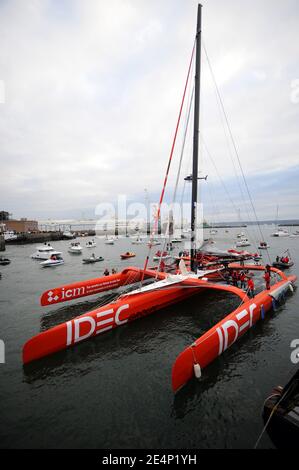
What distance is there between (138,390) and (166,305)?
493 cm

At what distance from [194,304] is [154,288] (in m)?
2.73

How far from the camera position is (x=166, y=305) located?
964 cm

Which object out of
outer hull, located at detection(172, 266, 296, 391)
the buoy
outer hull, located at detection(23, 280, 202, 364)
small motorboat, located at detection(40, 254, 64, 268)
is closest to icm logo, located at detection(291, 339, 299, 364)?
outer hull, located at detection(172, 266, 296, 391)

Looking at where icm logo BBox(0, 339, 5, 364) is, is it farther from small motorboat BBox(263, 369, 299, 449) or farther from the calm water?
small motorboat BBox(263, 369, 299, 449)

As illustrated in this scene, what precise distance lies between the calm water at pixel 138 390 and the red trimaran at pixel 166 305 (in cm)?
38

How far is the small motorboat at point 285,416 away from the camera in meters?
3.08

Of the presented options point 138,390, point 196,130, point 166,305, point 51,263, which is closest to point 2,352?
point 138,390

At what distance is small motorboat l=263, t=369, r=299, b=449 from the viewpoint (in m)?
3.08

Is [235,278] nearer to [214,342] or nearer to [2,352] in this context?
[214,342]

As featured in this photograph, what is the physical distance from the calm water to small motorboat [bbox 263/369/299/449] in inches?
17.5

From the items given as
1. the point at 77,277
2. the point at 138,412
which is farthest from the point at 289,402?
the point at 77,277
